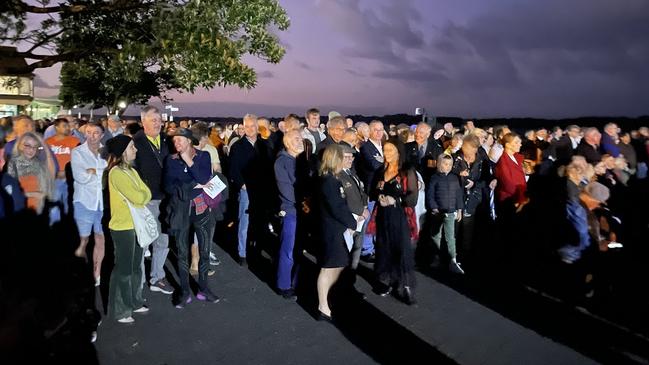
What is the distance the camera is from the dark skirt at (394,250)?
574 centimetres

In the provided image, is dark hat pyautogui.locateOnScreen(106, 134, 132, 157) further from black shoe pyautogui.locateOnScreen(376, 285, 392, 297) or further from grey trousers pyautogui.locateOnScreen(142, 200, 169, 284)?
black shoe pyautogui.locateOnScreen(376, 285, 392, 297)

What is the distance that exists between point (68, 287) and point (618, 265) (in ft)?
20.2

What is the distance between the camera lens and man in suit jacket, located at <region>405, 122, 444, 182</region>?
27.4 ft

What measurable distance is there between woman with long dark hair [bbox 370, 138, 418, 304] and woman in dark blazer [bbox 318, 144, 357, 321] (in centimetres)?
79

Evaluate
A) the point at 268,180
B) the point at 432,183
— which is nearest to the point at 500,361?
the point at 432,183

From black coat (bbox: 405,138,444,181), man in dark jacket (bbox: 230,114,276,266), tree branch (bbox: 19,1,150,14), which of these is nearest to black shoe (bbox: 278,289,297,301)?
man in dark jacket (bbox: 230,114,276,266)

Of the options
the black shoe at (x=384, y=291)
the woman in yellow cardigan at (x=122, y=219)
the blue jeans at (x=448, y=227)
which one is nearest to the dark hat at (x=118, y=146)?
the woman in yellow cardigan at (x=122, y=219)

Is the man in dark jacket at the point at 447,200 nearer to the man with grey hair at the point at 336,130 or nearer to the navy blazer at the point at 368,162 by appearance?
the navy blazer at the point at 368,162

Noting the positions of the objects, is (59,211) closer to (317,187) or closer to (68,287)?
(68,287)

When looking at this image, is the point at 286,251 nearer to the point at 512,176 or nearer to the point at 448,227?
the point at 448,227

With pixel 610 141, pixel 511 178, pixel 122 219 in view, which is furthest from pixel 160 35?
pixel 610 141

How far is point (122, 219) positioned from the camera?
4.91 meters

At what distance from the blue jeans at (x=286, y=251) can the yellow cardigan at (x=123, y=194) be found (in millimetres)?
1712

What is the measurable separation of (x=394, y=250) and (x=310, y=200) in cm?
118
